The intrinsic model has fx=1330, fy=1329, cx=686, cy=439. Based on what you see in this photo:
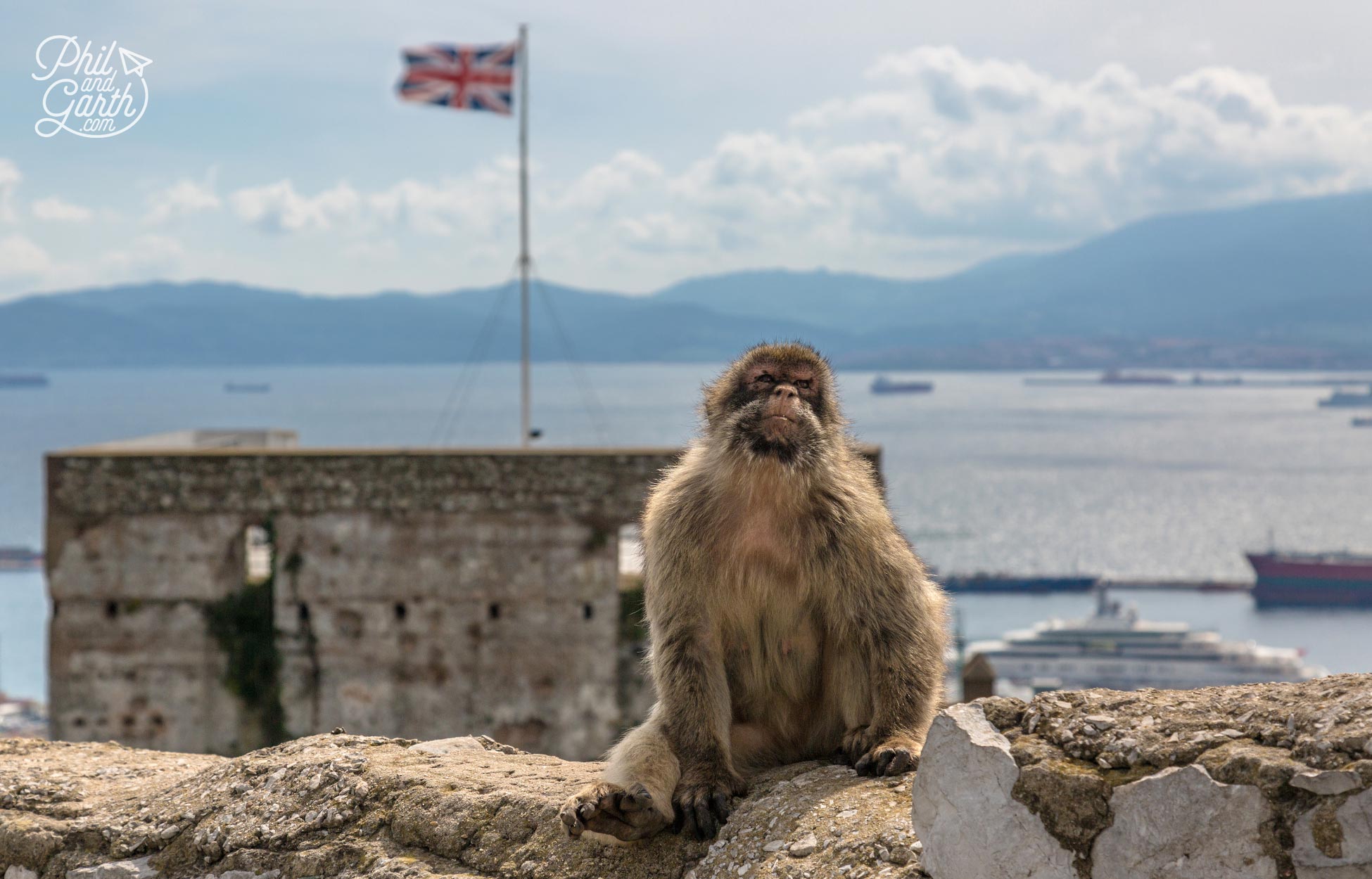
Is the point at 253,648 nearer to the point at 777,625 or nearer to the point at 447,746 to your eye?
the point at 447,746

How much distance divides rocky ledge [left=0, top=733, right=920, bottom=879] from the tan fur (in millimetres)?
234

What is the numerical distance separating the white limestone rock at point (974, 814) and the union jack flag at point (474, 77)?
1953cm

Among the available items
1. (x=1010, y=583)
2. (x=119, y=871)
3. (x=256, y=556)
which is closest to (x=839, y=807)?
(x=119, y=871)

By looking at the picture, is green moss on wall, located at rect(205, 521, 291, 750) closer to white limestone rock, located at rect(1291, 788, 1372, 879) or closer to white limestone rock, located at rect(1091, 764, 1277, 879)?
white limestone rock, located at rect(1091, 764, 1277, 879)

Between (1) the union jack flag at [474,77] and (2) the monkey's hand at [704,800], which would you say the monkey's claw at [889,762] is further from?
(1) the union jack flag at [474,77]

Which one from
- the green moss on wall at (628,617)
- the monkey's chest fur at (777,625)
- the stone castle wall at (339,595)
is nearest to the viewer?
the monkey's chest fur at (777,625)

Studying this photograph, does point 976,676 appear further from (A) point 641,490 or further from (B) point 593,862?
(B) point 593,862

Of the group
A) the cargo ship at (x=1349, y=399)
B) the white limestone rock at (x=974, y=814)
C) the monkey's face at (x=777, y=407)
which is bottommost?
the white limestone rock at (x=974, y=814)

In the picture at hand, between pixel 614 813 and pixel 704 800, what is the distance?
28 centimetres

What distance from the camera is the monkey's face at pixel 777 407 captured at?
426 centimetres

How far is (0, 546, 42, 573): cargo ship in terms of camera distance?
88.5 metres

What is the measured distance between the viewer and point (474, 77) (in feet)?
70.1

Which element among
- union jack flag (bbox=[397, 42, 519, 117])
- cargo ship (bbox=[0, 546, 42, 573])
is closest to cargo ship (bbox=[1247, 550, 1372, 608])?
union jack flag (bbox=[397, 42, 519, 117])

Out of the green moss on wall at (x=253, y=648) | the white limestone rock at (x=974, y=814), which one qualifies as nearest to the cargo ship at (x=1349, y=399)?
the green moss on wall at (x=253, y=648)
